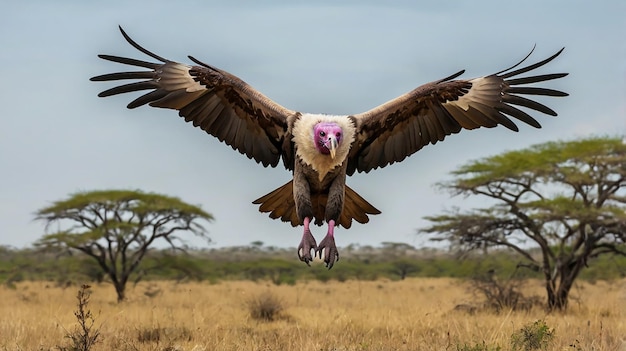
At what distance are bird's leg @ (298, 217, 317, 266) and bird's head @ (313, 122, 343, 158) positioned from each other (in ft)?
2.14

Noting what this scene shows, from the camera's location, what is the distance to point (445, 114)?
6930mm

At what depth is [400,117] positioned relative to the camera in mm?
6758

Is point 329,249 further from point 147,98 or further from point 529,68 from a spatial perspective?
point 529,68

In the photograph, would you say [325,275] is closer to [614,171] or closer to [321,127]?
[614,171]

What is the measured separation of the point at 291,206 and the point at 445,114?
67.1 inches

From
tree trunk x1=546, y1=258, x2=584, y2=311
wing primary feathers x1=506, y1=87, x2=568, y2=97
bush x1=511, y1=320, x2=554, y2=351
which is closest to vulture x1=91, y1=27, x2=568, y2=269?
wing primary feathers x1=506, y1=87, x2=568, y2=97

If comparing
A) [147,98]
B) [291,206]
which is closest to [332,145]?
[291,206]

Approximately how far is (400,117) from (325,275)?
3750 centimetres

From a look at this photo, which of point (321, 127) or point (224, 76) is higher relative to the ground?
point (224, 76)

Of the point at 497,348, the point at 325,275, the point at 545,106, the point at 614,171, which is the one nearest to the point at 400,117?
the point at 545,106

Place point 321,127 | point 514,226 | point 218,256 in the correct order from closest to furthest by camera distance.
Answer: point 321,127 < point 514,226 < point 218,256

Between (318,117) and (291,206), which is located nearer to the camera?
(318,117)

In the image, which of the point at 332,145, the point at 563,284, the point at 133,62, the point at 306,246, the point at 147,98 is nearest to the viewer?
the point at 332,145

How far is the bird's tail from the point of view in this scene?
21.9ft
